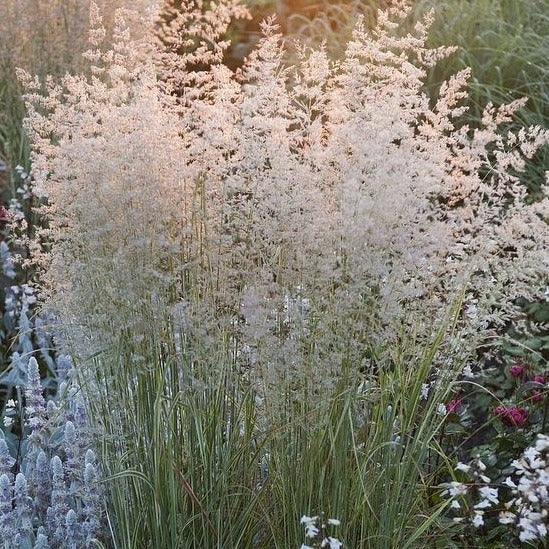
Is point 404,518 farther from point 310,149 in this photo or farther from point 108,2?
point 108,2

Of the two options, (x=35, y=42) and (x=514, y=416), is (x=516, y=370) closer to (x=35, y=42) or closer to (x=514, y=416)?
(x=514, y=416)

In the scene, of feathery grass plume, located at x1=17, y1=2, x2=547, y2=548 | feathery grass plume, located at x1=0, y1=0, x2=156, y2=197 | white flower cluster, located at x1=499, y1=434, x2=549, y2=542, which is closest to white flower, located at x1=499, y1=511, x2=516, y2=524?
white flower cluster, located at x1=499, y1=434, x2=549, y2=542

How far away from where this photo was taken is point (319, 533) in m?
2.74

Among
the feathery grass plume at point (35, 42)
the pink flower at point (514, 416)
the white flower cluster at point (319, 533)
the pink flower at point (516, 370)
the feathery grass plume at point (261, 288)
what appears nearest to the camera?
the white flower cluster at point (319, 533)

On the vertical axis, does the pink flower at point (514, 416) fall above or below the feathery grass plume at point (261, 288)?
below

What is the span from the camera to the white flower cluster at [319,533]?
2.51m

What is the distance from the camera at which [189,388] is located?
2812 millimetres

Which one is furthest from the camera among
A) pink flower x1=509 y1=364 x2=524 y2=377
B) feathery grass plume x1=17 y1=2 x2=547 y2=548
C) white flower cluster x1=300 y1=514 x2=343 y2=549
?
pink flower x1=509 y1=364 x2=524 y2=377

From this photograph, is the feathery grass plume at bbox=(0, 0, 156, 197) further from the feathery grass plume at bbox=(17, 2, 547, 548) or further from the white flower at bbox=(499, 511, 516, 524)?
the white flower at bbox=(499, 511, 516, 524)

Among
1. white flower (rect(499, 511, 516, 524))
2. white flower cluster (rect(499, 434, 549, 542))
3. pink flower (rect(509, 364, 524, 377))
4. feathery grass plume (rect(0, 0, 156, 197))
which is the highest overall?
feathery grass plume (rect(0, 0, 156, 197))

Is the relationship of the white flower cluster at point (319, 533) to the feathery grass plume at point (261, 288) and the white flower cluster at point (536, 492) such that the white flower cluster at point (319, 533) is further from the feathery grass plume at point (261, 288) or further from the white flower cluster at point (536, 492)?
the white flower cluster at point (536, 492)

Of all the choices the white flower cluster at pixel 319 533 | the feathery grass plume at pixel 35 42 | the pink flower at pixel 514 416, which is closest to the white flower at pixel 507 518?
the white flower cluster at pixel 319 533

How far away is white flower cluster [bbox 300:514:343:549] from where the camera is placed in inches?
99.0

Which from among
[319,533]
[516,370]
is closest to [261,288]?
[319,533]
